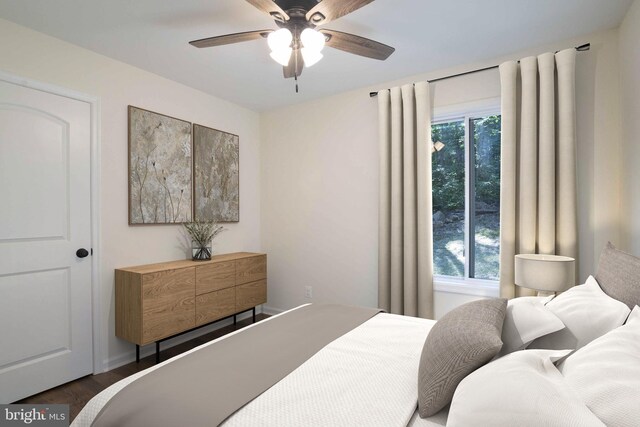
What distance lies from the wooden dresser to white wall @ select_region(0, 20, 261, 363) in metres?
0.13

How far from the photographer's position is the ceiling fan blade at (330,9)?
155cm

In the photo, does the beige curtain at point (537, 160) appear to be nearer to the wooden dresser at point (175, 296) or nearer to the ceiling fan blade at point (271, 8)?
the ceiling fan blade at point (271, 8)

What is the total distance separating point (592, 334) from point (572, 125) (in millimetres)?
1783

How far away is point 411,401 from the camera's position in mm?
1022

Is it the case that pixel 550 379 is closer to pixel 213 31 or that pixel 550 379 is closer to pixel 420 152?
pixel 420 152

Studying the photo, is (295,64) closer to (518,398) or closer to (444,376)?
(444,376)

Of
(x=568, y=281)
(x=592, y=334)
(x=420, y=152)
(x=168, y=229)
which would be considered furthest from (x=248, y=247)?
(x=592, y=334)

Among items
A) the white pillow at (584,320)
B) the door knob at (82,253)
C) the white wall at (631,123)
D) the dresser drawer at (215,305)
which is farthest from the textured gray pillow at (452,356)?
the door knob at (82,253)

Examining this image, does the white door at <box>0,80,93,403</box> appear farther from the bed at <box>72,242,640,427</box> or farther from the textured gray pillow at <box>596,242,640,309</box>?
the textured gray pillow at <box>596,242,640,309</box>

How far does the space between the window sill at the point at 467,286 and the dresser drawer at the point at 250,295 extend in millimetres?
1791

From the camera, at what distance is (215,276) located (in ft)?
9.75

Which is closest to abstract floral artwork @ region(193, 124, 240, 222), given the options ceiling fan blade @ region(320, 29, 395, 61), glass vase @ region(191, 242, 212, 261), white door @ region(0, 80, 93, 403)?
glass vase @ region(191, 242, 212, 261)

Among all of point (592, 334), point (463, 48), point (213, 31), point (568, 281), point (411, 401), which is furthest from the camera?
point (463, 48)

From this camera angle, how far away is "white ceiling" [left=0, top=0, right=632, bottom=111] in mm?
2002
